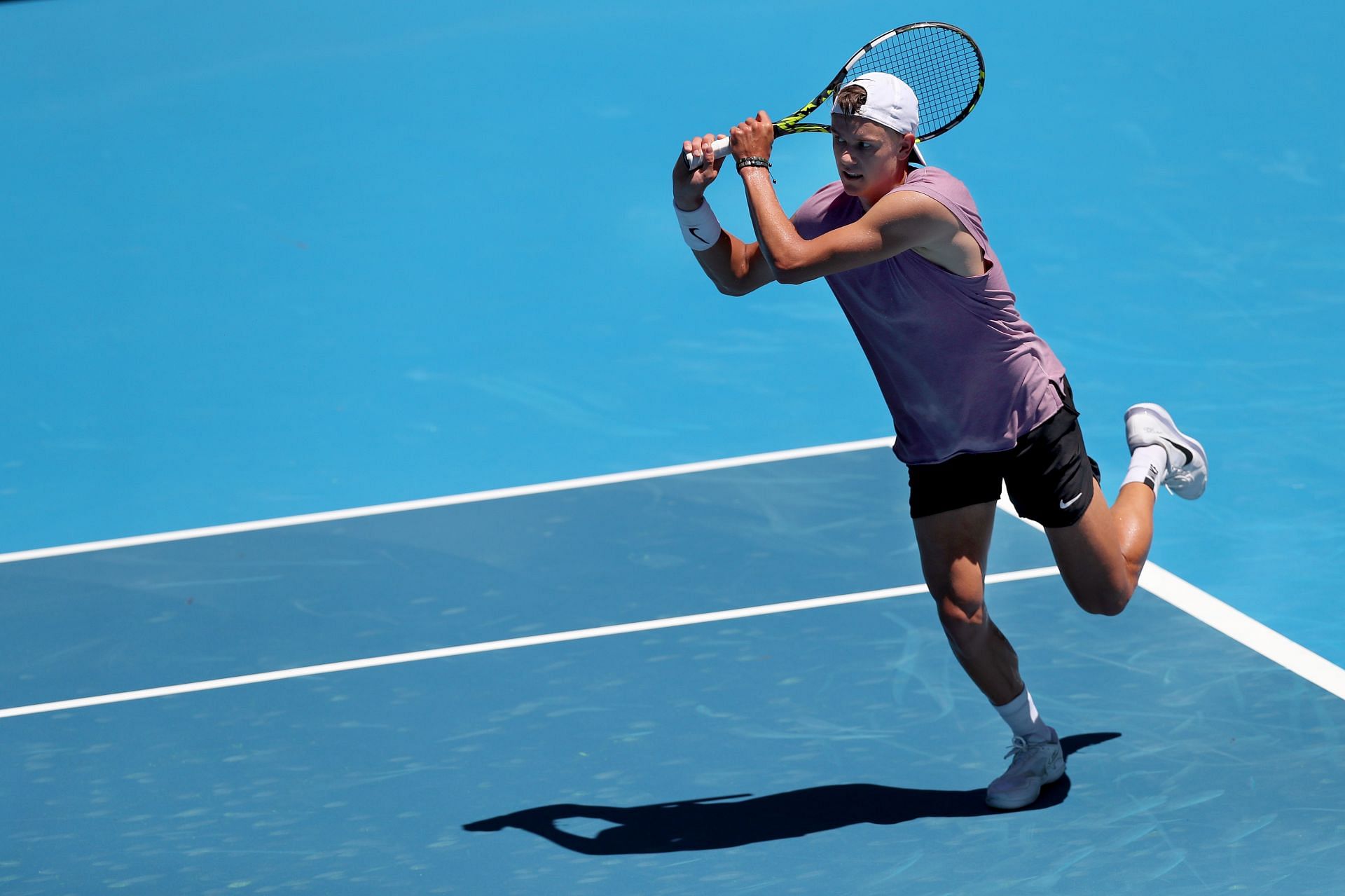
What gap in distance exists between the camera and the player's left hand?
4230mm

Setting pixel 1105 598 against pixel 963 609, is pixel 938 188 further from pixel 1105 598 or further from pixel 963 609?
pixel 1105 598

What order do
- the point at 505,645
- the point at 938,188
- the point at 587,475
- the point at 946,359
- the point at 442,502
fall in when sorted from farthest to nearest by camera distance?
1. the point at 587,475
2. the point at 442,502
3. the point at 505,645
4. the point at 946,359
5. the point at 938,188

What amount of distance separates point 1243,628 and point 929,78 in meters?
1.97

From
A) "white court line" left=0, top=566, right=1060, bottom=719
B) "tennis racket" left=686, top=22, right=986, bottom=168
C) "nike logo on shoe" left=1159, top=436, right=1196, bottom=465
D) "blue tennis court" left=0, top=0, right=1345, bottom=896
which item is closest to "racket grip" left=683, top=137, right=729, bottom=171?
"tennis racket" left=686, top=22, right=986, bottom=168

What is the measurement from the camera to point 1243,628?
5.38m

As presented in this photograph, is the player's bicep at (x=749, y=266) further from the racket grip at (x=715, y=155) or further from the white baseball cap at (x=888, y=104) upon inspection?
the white baseball cap at (x=888, y=104)

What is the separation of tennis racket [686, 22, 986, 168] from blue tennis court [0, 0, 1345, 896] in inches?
65.7

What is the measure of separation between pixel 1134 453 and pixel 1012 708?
1174 mm

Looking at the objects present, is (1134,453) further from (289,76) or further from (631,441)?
(289,76)

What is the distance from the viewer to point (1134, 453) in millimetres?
5254

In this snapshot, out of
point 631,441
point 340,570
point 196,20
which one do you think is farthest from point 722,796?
point 196,20

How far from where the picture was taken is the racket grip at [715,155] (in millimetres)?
4332

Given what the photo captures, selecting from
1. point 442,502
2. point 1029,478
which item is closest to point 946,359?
point 1029,478

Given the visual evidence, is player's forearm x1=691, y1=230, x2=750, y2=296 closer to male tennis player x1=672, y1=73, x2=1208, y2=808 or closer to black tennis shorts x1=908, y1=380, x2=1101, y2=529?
male tennis player x1=672, y1=73, x2=1208, y2=808
